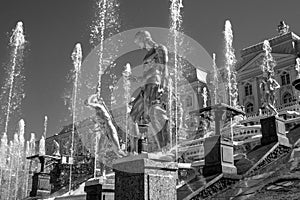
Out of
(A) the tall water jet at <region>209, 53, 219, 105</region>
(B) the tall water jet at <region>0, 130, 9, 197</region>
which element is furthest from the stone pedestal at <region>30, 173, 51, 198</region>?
(A) the tall water jet at <region>209, 53, 219, 105</region>

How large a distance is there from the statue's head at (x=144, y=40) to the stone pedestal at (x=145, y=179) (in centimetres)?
466

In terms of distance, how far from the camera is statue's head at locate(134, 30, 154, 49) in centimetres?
1007

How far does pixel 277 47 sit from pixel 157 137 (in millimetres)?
38468

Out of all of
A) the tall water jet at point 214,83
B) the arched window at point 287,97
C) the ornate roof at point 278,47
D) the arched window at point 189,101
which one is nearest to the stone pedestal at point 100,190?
the arched window at point 287,97

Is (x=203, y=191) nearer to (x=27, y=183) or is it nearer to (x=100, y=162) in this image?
(x=100, y=162)

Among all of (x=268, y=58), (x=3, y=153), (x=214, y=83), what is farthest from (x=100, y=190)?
(x=214, y=83)

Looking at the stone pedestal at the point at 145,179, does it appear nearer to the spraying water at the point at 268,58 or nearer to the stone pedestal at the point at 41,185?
the stone pedestal at the point at 41,185

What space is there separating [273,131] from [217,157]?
2.86 metres

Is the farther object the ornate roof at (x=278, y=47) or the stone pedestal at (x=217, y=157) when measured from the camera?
the ornate roof at (x=278, y=47)

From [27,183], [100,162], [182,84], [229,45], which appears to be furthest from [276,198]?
[182,84]

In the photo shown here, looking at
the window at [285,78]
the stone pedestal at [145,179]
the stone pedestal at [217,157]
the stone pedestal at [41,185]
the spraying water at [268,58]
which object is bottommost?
the stone pedestal at [41,185]

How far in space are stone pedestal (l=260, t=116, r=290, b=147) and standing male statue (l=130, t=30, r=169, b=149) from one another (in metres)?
3.70

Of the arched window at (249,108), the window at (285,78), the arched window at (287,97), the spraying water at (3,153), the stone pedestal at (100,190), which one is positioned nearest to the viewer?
the stone pedestal at (100,190)

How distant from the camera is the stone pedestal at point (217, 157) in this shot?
33.2ft
